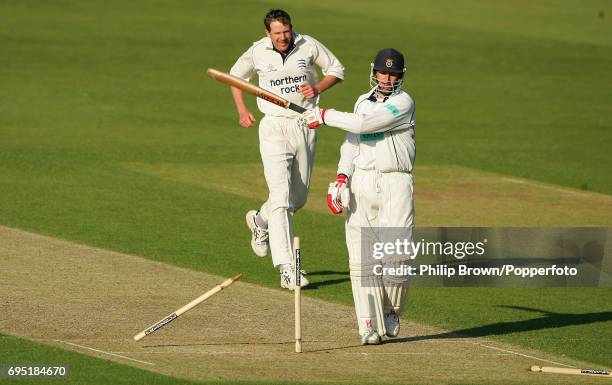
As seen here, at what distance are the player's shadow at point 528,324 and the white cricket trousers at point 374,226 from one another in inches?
15.1

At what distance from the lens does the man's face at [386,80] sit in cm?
988

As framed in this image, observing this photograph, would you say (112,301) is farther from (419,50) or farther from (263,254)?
(419,50)

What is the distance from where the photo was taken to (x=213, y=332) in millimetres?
10344

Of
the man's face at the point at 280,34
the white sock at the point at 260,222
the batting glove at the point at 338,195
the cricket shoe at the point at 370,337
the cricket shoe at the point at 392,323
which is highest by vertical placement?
the man's face at the point at 280,34

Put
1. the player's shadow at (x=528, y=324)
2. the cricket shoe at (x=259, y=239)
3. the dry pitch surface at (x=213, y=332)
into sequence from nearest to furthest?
1. the dry pitch surface at (x=213, y=332)
2. the player's shadow at (x=528, y=324)
3. the cricket shoe at (x=259, y=239)

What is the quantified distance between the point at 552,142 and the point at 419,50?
36.9 ft

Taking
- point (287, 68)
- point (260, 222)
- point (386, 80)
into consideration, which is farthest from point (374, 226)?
point (260, 222)

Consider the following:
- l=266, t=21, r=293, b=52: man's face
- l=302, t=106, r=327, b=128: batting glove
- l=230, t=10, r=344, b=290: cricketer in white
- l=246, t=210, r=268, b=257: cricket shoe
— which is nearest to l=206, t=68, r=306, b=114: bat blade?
l=302, t=106, r=327, b=128: batting glove

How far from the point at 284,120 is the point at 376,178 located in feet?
8.73

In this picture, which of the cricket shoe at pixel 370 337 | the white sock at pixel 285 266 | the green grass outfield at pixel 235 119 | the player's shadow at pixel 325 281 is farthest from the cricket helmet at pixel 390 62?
the player's shadow at pixel 325 281

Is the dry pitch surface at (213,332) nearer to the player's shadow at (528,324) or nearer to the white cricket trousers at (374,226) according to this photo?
the player's shadow at (528,324)

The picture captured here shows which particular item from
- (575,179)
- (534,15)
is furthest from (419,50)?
(575,179)

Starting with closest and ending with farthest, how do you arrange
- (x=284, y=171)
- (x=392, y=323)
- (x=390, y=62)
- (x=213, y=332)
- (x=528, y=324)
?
1. (x=390, y=62)
2. (x=392, y=323)
3. (x=213, y=332)
4. (x=528, y=324)
5. (x=284, y=171)

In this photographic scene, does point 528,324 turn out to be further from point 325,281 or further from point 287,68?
point 287,68
